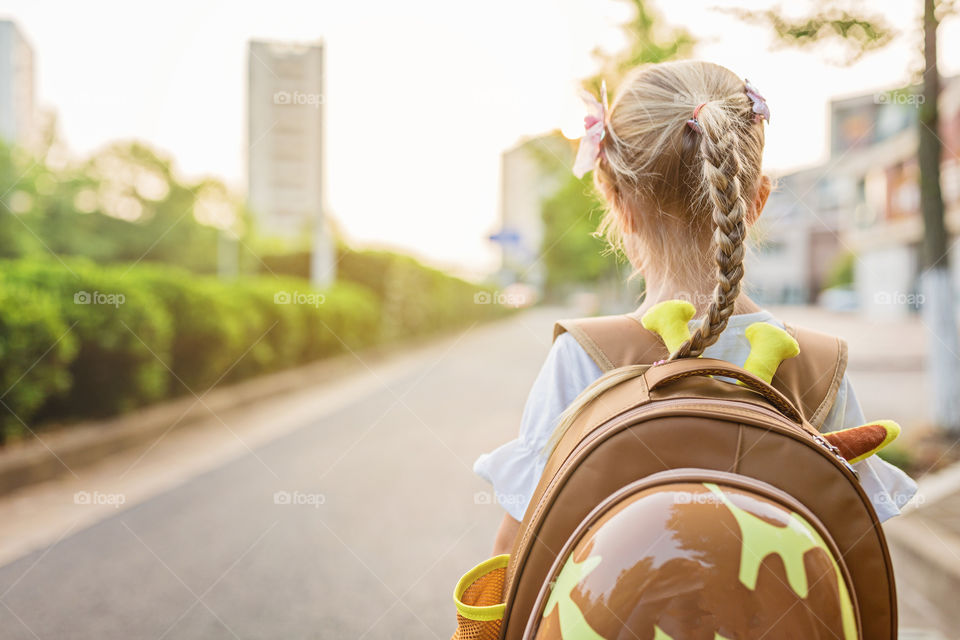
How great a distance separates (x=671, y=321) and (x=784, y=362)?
26 cm

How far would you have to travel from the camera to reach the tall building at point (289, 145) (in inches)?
592

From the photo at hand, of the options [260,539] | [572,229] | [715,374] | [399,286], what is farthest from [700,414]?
[399,286]

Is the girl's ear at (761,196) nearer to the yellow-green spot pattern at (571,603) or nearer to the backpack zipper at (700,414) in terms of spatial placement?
the backpack zipper at (700,414)

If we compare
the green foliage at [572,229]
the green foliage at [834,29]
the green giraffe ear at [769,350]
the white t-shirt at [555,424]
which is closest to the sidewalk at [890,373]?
the white t-shirt at [555,424]

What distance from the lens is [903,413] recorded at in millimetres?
8867

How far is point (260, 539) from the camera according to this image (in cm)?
408

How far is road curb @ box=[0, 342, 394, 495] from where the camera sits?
16.8 feet

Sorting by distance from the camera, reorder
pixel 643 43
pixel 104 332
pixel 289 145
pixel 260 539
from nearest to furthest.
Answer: pixel 260 539
pixel 104 332
pixel 643 43
pixel 289 145

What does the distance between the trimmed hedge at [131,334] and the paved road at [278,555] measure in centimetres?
112

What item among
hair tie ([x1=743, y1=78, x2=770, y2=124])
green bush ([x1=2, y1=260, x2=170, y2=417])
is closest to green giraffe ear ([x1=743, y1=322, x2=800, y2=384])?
hair tie ([x1=743, y1=78, x2=770, y2=124])

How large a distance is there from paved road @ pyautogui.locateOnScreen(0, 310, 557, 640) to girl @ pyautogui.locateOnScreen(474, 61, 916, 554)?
1873 mm

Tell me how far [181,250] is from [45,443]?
55.8 metres

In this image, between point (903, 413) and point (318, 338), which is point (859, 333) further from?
point (318, 338)

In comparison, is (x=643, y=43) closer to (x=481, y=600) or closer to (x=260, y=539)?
(x=260, y=539)
